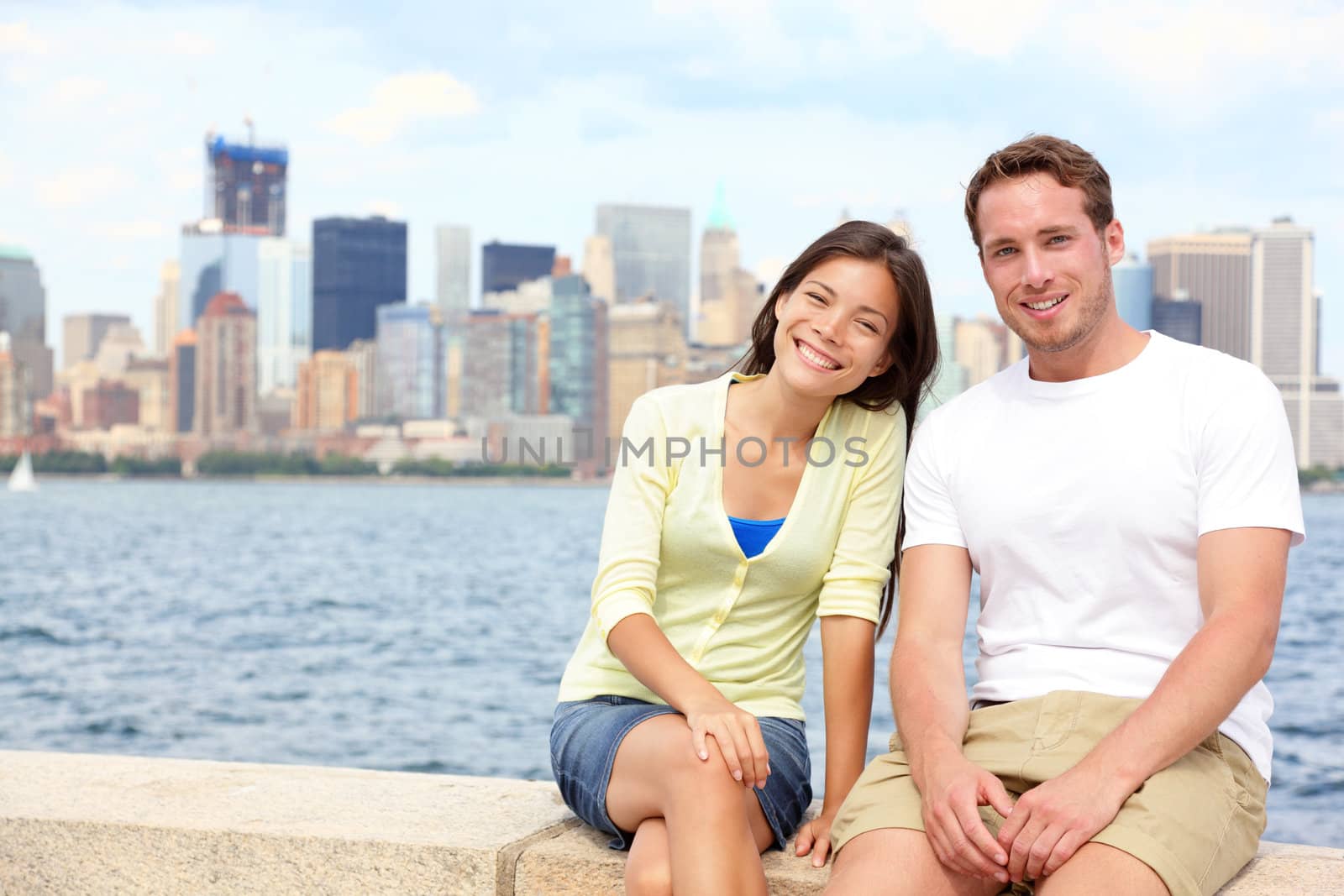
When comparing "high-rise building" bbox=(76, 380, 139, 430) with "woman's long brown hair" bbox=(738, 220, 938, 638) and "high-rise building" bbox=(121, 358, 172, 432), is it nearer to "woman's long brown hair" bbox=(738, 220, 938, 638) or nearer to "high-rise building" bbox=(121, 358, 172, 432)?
"high-rise building" bbox=(121, 358, 172, 432)

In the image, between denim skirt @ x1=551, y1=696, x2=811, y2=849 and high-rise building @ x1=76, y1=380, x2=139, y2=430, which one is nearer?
denim skirt @ x1=551, y1=696, x2=811, y2=849

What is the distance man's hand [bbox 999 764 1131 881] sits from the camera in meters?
1.98

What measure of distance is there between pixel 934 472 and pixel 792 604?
38 cm

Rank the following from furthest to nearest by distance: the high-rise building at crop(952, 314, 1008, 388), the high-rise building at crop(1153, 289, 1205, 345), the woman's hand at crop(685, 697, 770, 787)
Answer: the high-rise building at crop(1153, 289, 1205, 345), the high-rise building at crop(952, 314, 1008, 388), the woman's hand at crop(685, 697, 770, 787)

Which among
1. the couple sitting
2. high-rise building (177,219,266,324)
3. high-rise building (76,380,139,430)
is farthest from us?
high-rise building (177,219,266,324)

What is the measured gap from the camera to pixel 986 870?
6.66 ft

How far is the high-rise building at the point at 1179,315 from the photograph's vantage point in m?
74.8

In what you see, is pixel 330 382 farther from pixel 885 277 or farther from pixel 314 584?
pixel 885 277

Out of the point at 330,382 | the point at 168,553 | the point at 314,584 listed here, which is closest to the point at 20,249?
the point at 330,382

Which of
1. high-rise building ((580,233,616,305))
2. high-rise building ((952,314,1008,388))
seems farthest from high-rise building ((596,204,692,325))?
high-rise building ((952,314,1008,388))

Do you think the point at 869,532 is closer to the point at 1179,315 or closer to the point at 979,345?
the point at 979,345

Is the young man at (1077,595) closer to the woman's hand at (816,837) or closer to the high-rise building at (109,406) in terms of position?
the woman's hand at (816,837)

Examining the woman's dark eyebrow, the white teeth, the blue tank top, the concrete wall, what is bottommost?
the concrete wall

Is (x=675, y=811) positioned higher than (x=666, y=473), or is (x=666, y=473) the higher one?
(x=666, y=473)
